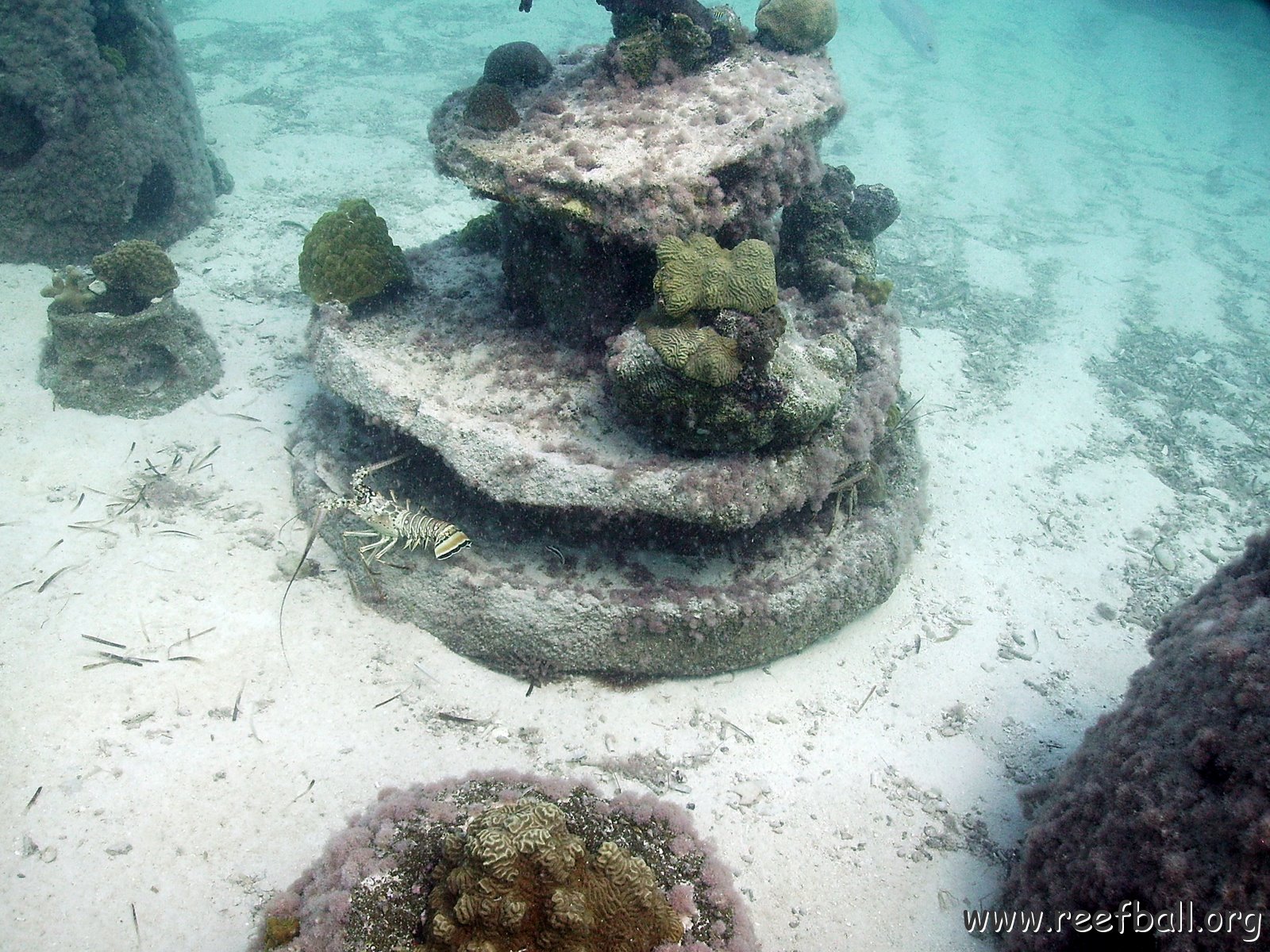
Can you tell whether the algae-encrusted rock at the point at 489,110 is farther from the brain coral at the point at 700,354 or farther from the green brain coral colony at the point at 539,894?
the green brain coral colony at the point at 539,894

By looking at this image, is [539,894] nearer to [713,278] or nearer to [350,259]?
[713,278]

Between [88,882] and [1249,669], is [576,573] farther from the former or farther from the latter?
[1249,669]

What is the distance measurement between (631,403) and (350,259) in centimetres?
334

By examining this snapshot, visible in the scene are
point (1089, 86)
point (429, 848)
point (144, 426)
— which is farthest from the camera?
point (1089, 86)

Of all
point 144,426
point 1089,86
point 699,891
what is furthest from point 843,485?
point 1089,86

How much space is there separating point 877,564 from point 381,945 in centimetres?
459

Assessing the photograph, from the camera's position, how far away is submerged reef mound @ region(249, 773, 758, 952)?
284 centimetres

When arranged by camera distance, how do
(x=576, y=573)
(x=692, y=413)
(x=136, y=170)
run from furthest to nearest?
1. (x=136, y=170)
2. (x=576, y=573)
3. (x=692, y=413)

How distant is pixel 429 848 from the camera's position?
11.3 ft

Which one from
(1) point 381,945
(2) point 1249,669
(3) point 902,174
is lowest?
(3) point 902,174

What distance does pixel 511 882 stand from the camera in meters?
2.84

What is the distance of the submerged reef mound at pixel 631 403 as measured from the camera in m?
4.63

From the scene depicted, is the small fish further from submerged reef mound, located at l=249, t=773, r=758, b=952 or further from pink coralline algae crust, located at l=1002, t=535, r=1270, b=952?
submerged reef mound, located at l=249, t=773, r=758, b=952

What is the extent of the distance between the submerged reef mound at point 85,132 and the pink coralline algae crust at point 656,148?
21.4ft
